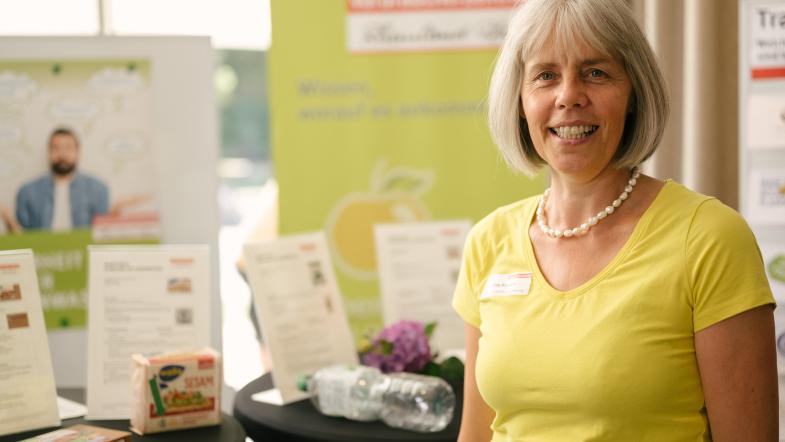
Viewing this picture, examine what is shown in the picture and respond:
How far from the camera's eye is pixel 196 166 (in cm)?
348

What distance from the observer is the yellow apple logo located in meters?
3.86

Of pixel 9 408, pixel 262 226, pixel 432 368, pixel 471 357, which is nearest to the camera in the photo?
pixel 471 357

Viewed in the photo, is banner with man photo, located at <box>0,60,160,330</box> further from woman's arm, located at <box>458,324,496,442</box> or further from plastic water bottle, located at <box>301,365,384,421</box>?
woman's arm, located at <box>458,324,496,442</box>

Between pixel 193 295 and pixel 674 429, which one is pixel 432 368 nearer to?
pixel 193 295

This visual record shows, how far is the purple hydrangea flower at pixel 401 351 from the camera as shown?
264cm

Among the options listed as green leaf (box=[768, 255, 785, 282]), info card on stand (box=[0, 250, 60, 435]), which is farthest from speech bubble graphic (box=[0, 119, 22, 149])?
green leaf (box=[768, 255, 785, 282])

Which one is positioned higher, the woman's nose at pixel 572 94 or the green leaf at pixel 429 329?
the woman's nose at pixel 572 94

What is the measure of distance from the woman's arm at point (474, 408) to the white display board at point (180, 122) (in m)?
1.67

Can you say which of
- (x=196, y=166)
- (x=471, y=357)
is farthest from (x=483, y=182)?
(x=471, y=357)

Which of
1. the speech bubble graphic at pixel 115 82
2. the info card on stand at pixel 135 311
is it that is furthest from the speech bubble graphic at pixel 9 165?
the info card on stand at pixel 135 311

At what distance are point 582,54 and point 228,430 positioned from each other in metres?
1.24

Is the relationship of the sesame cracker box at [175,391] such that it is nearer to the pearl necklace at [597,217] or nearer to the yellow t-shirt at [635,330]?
the yellow t-shirt at [635,330]

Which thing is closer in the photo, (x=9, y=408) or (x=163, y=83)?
(x=9, y=408)

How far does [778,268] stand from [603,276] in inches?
80.0
